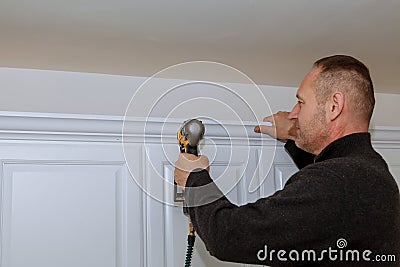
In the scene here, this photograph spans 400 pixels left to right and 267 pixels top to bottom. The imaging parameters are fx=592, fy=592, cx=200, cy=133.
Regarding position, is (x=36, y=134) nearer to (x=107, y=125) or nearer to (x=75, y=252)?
(x=107, y=125)

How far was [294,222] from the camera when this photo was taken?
1.10m

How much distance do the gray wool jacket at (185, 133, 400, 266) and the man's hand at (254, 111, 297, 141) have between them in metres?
0.44

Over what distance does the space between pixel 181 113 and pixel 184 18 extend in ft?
0.85

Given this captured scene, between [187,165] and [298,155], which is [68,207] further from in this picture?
[298,155]

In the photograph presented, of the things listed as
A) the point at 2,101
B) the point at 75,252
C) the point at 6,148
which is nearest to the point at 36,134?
the point at 6,148

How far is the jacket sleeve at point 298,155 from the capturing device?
1.64 meters

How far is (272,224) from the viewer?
3.63 ft

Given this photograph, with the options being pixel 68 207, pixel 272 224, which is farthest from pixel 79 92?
pixel 272 224

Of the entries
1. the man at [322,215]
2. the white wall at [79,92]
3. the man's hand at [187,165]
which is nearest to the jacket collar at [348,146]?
the man at [322,215]

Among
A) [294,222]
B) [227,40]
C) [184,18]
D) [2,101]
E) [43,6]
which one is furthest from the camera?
[2,101]

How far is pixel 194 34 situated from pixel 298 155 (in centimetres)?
46

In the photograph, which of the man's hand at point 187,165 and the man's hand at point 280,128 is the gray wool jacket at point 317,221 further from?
the man's hand at point 280,128

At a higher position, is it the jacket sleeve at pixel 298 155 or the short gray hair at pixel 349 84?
the short gray hair at pixel 349 84

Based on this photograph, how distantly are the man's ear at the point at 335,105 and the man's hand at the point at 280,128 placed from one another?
12.8 inches
